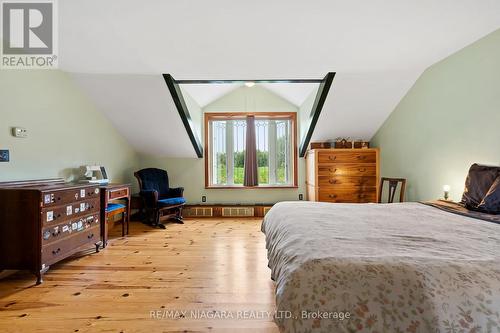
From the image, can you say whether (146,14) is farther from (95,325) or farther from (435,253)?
(435,253)

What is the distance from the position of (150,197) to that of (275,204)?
225 cm

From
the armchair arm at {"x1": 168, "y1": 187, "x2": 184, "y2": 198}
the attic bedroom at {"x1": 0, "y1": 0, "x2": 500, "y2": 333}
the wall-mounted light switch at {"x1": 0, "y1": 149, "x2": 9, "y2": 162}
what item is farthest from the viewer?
the armchair arm at {"x1": 168, "y1": 187, "x2": 184, "y2": 198}

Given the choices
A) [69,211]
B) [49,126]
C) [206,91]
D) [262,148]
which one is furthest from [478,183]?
[49,126]

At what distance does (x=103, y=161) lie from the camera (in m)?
3.53

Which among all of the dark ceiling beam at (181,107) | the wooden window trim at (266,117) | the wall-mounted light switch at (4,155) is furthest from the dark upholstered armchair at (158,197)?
the wall-mounted light switch at (4,155)

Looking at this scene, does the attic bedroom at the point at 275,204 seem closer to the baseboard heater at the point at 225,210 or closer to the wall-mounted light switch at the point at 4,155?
the wall-mounted light switch at the point at 4,155

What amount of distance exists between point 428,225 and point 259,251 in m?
1.71

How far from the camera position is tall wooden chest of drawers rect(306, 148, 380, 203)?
3.84 meters

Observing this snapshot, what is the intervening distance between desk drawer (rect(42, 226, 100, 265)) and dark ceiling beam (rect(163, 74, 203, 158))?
6.34 feet

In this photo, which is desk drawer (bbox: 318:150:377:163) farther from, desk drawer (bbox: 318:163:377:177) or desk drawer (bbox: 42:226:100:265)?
desk drawer (bbox: 42:226:100:265)

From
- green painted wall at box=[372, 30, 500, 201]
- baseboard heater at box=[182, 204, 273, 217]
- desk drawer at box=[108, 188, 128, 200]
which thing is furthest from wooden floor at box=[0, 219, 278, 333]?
green painted wall at box=[372, 30, 500, 201]

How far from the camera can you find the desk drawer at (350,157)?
12.6 feet

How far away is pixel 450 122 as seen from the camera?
261cm

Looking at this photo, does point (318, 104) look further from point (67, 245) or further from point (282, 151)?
point (67, 245)
